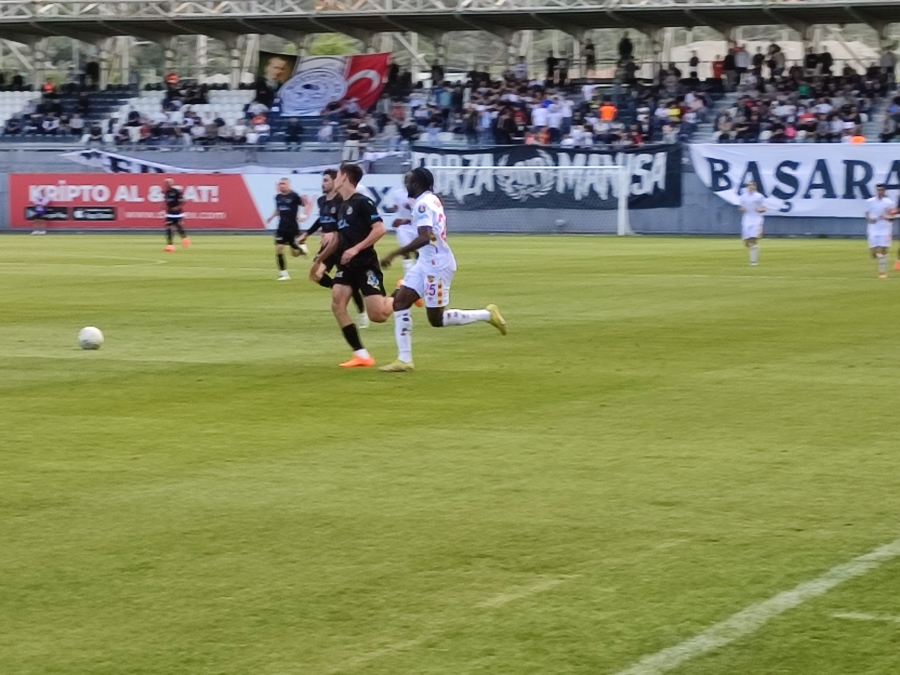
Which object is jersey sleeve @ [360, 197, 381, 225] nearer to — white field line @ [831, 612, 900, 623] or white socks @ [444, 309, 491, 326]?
white socks @ [444, 309, 491, 326]

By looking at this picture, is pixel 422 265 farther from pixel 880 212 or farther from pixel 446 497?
pixel 880 212

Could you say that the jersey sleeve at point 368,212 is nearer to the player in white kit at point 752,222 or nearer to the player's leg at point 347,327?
the player's leg at point 347,327

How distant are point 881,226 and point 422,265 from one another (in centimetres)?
1682

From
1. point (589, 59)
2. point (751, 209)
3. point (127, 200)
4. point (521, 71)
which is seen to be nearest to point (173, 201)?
point (127, 200)

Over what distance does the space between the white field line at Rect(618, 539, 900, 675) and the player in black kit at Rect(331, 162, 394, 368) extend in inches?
328

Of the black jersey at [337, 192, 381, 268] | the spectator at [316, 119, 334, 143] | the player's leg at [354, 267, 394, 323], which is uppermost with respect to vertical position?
the black jersey at [337, 192, 381, 268]

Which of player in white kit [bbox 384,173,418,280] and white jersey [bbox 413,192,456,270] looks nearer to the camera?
white jersey [bbox 413,192,456,270]

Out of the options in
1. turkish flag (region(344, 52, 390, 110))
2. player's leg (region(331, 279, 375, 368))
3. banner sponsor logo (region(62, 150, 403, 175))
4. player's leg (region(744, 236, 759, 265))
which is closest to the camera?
player's leg (region(331, 279, 375, 368))

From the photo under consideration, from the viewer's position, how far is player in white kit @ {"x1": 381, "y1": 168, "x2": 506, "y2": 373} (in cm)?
1403

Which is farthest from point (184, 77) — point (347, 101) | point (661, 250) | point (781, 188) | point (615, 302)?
point (615, 302)

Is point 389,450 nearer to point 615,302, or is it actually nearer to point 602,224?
point 615,302

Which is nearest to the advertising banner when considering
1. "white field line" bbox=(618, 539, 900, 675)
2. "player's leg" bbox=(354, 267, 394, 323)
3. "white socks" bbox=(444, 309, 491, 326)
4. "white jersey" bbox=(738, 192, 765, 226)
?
"white jersey" bbox=(738, 192, 765, 226)

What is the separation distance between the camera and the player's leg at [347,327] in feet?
47.9

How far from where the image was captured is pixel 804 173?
45188 millimetres
